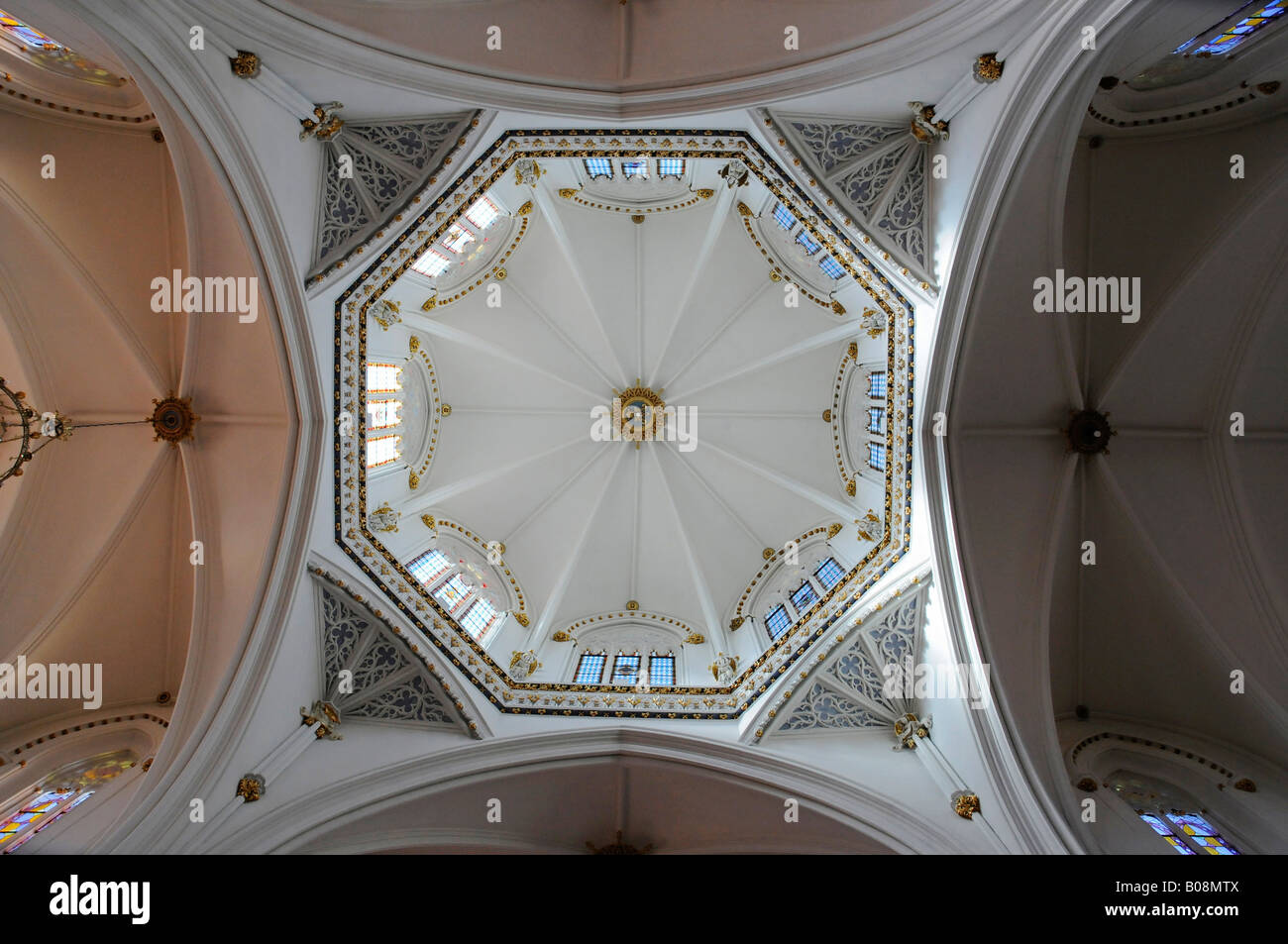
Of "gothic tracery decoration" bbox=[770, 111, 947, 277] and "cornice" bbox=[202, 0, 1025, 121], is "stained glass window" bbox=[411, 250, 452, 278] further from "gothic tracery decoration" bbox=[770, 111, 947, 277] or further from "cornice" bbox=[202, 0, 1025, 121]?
"gothic tracery decoration" bbox=[770, 111, 947, 277]

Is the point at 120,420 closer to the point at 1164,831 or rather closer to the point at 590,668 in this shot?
the point at 590,668

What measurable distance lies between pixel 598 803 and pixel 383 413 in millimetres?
8803

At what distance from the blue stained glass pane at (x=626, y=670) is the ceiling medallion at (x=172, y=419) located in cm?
874

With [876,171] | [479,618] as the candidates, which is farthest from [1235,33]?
[479,618]

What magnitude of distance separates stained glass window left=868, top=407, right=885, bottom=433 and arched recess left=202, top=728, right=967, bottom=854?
22.7 ft

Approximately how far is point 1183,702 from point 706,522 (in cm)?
1082

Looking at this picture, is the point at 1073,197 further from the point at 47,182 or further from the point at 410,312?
the point at 47,182

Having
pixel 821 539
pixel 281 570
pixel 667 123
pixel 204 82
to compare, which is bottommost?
pixel 281 570

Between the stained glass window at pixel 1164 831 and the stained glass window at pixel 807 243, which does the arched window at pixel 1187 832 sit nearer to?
the stained glass window at pixel 1164 831

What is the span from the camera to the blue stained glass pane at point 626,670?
13.7 m

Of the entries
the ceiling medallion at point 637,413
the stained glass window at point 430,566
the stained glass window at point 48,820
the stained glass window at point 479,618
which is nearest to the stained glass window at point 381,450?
the stained glass window at point 430,566
